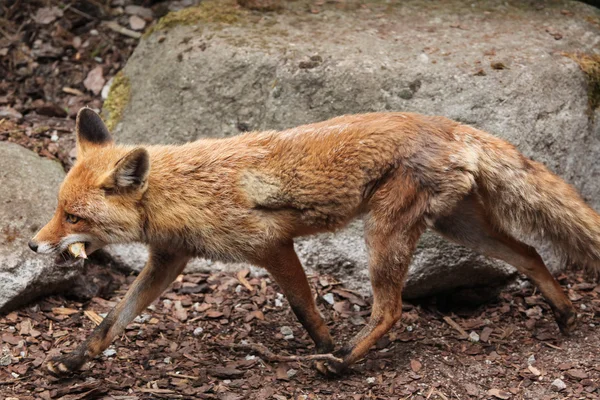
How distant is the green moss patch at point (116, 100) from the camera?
7102mm

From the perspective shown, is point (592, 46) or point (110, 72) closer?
point (592, 46)

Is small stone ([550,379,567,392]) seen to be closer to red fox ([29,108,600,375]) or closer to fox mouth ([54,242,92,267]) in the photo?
red fox ([29,108,600,375])

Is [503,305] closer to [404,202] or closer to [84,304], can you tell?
[404,202]

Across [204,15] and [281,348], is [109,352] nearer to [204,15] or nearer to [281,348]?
[281,348]

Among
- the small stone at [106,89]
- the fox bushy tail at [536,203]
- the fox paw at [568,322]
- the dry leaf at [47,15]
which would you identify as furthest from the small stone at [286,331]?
the dry leaf at [47,15]

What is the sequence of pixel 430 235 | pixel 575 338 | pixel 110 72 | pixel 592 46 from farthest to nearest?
pixel 110 72 → pixel 592 46 → pixel 430 235 → pixel 575 338

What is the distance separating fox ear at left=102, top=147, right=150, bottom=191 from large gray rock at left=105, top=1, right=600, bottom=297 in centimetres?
182

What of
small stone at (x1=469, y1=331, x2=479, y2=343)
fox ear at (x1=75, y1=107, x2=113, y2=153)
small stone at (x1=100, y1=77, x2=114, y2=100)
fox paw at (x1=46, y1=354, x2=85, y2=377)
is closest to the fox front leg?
fox paw at (x1=46, y1=354, x2=85, y2=377)

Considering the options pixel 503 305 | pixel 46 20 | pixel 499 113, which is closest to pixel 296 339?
pixel 503 305

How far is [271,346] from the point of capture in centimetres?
543

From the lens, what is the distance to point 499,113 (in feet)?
20.0

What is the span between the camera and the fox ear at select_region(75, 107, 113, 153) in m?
5.10

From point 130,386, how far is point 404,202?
218 cm

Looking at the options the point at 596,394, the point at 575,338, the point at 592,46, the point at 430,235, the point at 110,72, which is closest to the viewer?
the point at 596,394
